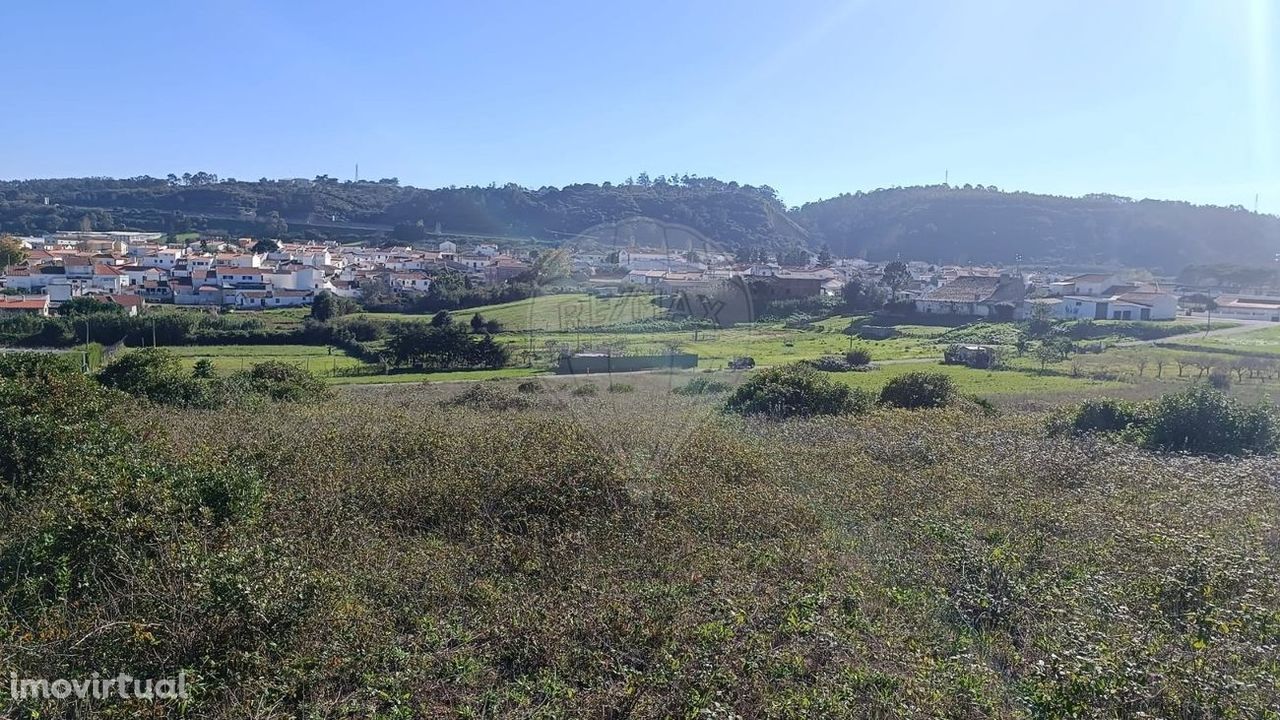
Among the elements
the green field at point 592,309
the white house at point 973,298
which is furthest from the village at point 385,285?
the green field at point 592,309

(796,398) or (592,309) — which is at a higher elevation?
(592,309)

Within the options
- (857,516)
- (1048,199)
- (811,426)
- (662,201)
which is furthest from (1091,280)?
(1048,199)

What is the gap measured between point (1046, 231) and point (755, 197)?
4844cm

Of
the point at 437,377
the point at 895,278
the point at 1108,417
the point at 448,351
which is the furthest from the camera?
the point at 895,278

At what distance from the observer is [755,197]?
6944cm

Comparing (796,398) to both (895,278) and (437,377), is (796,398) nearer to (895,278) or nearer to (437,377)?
(437,377)

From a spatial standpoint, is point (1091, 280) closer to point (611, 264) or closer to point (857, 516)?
point (611, 264)

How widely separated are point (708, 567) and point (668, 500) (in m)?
1.61

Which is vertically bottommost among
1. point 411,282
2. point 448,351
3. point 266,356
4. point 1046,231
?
point 266,356

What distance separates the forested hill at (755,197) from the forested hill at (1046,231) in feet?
0.53

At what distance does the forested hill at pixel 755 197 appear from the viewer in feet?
279

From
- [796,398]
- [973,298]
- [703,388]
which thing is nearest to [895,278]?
[973,298]

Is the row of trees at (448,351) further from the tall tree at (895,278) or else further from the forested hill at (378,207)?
the forested hill at (378,207)

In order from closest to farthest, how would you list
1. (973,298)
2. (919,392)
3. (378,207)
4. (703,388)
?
(919,392) → (703,388) → (973,298) → (378,207)
